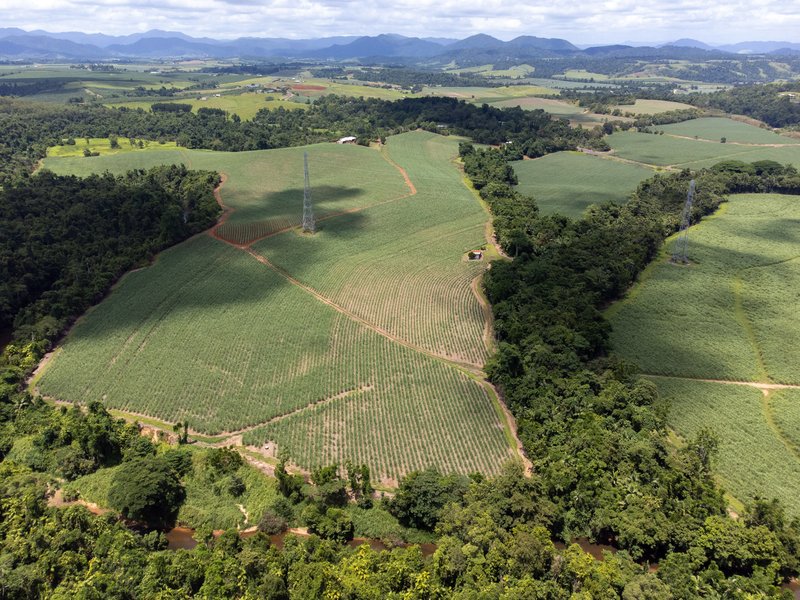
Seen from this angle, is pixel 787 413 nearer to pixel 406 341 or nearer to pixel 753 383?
pixel 753 383

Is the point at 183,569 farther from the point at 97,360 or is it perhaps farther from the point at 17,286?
the point at 17,286

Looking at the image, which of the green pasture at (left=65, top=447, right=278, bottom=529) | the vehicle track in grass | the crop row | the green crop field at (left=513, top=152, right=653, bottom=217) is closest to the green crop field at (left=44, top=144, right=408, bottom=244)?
the vehicle track in grass

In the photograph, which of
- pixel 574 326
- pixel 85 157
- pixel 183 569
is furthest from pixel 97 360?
pixel 85 157

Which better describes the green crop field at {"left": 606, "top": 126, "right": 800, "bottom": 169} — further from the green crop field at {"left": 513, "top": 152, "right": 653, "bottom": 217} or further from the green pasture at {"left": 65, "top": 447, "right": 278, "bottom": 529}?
the green pasture at {"left": 65, "top": 447, "right": 278, "bottom": 529}

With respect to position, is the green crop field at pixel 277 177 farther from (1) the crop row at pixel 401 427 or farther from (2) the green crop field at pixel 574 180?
(1) the crop row at pixel 401 427

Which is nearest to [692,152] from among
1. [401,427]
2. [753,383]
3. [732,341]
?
[732,341]

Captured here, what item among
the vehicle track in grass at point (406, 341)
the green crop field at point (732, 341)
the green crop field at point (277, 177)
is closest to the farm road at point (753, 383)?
the green crop field at point (732, 341)
